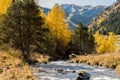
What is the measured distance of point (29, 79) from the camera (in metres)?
23.0

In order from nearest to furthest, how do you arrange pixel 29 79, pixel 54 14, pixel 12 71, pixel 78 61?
pixel 29 79, pixel 12 71, pixel 78 61, pixel 54 14

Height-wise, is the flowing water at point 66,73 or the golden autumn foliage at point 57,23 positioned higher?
the golden autumn foliage at point 57,23

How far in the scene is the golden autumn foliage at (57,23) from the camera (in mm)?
73375

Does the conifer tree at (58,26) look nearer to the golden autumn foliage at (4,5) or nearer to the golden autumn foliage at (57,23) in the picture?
the golden autumn foliage at (57,23)

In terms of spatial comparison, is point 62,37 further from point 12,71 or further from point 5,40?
point 12,71

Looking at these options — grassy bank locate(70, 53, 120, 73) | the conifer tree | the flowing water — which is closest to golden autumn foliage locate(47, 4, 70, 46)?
the conifer tree

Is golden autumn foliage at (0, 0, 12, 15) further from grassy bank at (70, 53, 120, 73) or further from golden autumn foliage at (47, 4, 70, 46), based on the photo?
grassy bank at (70, 53, 120, 73)

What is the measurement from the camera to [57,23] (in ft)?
244

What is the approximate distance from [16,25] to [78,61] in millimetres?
17301

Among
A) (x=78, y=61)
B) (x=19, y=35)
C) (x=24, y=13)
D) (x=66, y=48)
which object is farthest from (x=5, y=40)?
(x=66, y=48)

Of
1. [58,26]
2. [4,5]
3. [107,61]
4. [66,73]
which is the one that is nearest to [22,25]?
[107,61]

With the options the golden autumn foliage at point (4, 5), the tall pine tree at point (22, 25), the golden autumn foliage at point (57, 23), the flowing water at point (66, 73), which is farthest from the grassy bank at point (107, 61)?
the golden autumn foliage at point (4, 5)

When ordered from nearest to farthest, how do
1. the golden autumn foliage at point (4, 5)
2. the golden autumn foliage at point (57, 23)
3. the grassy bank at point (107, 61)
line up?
1. the grassy bank at point (107, 61)
2. the golden autumn foliage at point (4, 5)
3. the golden autumn foliage at point (57, 23)

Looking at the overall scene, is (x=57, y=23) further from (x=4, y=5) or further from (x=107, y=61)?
(x=107, y=61)
